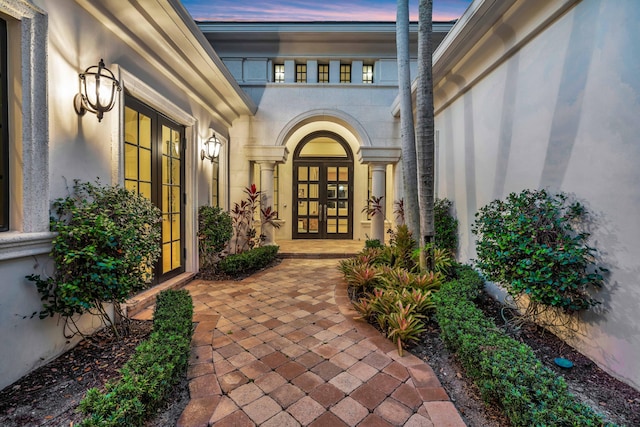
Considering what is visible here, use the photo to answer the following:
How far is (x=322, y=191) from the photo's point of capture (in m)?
8.80

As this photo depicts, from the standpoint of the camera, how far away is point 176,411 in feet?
5.68

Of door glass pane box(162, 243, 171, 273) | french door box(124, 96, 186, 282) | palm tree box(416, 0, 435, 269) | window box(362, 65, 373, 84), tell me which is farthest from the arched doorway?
palm tree box(416, 0, 435, 269)

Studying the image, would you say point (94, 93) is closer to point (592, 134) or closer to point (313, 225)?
point (592, 134)

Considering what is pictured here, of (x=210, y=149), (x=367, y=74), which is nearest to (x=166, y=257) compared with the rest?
(x=210, y=149)

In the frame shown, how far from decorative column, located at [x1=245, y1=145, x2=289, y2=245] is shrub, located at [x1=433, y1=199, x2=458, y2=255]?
3.71 metres

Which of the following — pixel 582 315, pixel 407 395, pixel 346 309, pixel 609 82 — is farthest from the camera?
pixel 346 309

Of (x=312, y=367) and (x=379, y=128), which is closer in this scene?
(x=312, y=367)

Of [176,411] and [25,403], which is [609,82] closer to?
[176,411]

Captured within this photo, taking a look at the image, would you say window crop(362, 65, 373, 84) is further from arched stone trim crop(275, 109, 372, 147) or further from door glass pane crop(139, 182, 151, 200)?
door glass pane crop(139, 182, 151, 200)

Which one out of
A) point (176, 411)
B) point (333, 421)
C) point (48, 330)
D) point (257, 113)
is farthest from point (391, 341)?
point (257, 113)

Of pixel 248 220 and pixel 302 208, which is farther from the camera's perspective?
pixel 302 208

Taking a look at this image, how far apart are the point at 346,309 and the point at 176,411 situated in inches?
80.5

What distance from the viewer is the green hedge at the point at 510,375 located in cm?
135

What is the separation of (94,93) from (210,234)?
2.60 meters
